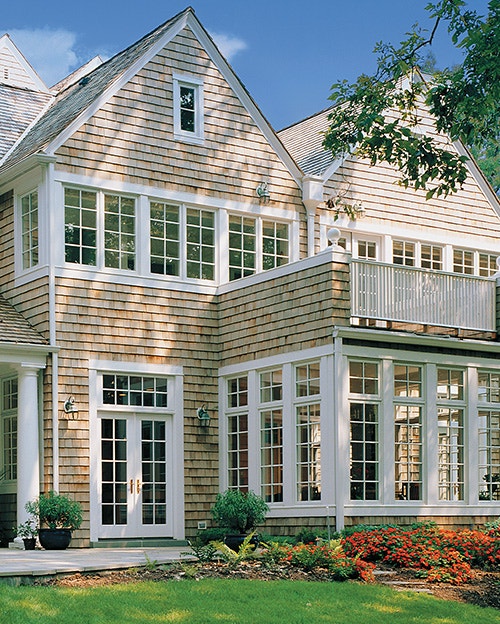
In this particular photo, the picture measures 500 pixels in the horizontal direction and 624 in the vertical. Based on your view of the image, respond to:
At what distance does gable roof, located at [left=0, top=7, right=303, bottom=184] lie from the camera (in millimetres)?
17484

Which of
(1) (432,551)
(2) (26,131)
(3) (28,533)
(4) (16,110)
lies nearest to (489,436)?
(1) (432,551)

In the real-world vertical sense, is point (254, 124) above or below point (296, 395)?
above

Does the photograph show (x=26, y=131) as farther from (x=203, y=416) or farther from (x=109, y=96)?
(x=203, y=416)

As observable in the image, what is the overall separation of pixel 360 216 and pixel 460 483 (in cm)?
544

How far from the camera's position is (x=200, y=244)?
60.9ft

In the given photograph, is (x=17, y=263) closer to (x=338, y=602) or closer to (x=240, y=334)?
(x=240, y=334)

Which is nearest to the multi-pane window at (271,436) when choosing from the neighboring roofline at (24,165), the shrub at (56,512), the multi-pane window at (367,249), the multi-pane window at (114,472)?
the multi-pane window at (114,472)

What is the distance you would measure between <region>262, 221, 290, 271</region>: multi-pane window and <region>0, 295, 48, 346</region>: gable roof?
433 cm

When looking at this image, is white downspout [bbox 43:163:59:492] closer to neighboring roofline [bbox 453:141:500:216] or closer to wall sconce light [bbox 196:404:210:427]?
wall sconce light [bbox 196:404:210:427]

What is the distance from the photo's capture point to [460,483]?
16734 millimetres

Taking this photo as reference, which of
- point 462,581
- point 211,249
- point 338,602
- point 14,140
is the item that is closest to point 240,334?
point 211,249

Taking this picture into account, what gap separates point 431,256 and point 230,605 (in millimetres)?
12298

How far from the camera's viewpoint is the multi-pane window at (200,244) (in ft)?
60.5

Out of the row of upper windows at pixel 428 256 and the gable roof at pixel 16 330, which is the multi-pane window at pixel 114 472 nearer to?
the gable roof at pixel 16 330
